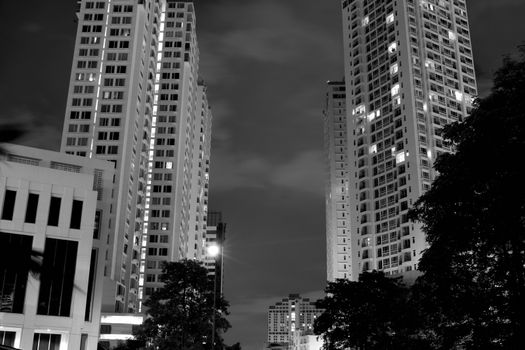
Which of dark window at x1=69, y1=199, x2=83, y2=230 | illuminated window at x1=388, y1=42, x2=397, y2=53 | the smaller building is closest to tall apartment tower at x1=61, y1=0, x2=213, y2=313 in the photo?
the smaller building

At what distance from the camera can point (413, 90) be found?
411ft

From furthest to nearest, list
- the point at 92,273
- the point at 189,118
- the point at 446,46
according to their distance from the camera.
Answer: the point at 189,118 < the point at 446,46 < the point at 92,273

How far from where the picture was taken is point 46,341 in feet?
148

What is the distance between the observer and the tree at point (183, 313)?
4772 centimetres

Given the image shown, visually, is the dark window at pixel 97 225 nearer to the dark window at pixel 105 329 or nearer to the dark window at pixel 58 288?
the dark window at pixel 58 288

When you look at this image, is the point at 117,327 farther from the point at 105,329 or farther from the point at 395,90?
the point at 395,90

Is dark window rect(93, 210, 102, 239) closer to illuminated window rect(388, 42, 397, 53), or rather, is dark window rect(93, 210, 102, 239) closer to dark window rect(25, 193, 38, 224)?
dark window rect(25, 193, 38, 224)

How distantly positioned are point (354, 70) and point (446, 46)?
75.5ft

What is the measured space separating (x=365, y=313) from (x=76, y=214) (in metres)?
27.2

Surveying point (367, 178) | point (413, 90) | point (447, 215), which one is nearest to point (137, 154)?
point (367, 178)

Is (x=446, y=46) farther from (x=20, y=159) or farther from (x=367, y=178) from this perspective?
(x=20, y=159)

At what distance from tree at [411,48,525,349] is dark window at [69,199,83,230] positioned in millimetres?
33877

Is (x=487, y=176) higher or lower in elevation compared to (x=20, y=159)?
lower

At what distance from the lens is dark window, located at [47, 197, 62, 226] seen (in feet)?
155
